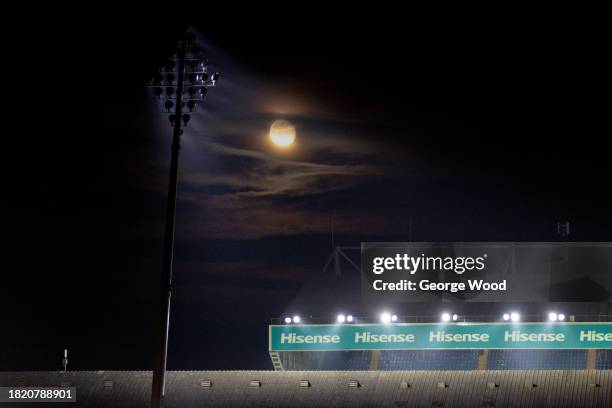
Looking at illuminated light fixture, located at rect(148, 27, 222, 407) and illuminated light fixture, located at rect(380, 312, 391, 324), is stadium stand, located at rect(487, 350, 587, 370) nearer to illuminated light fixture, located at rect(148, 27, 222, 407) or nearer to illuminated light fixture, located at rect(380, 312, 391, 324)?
illuminated light fixture, located at rect(380, 312, 391, 324)

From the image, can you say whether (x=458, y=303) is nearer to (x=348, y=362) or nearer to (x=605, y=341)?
(x=605, y=341)

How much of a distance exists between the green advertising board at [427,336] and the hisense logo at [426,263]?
8.48 feet

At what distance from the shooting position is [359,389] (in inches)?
1655

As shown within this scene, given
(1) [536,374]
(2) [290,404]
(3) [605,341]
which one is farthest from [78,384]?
(3) [605,341]

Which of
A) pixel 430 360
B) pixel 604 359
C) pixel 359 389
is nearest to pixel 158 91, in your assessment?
pixel 359 389

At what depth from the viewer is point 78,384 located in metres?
45.5

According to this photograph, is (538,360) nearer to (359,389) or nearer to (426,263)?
(426,263)

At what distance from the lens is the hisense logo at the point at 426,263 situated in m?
41.6

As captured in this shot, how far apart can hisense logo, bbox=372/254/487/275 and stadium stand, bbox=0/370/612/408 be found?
4.90 m

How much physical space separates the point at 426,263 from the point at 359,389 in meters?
6.38

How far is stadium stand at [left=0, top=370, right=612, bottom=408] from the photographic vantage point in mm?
40188

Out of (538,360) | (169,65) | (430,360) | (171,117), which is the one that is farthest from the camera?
(430,360)

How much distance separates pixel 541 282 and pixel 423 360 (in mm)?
8561

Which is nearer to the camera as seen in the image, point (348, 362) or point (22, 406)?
point (22, 406)
